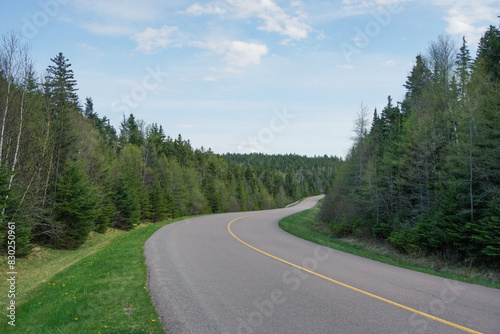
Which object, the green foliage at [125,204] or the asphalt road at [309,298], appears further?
the green foliage at [125,204]

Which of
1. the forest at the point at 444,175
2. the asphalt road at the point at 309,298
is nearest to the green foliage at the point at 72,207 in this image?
the asphalt road at the point at 309,298

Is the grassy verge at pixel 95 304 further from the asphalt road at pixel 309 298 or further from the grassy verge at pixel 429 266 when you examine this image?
the grassy verge at pixel 429 266

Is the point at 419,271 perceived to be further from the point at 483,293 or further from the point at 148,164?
the point at 148,164

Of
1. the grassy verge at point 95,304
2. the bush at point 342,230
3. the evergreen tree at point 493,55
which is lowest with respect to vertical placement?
the bush at point 342,230

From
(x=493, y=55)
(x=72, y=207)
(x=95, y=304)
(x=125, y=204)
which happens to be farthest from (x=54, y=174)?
(x=493, y=55)

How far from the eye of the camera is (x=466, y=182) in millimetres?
13758

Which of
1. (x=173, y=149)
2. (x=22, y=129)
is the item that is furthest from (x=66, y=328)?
(x=173, y=149)

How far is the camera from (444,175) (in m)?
17.8

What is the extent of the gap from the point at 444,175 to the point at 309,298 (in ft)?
48.7

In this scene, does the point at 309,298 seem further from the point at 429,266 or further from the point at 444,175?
the point at 444,175

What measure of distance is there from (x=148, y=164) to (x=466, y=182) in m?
43.8

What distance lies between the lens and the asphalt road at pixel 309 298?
5.38 m

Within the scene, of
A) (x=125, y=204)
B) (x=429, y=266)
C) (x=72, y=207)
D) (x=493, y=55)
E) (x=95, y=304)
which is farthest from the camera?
(x=125, y=204)

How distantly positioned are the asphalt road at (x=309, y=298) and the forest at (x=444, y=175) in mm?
5967
